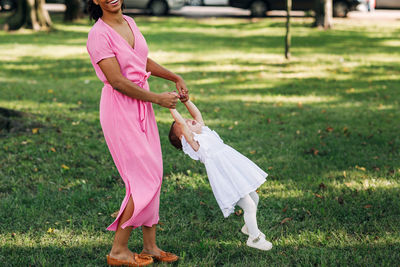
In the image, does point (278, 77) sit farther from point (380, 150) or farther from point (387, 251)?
point (387, 251)

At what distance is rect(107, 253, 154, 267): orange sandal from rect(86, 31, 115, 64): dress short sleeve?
135cm

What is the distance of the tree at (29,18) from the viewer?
18047 millimetres

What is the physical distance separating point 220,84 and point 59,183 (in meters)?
5.50

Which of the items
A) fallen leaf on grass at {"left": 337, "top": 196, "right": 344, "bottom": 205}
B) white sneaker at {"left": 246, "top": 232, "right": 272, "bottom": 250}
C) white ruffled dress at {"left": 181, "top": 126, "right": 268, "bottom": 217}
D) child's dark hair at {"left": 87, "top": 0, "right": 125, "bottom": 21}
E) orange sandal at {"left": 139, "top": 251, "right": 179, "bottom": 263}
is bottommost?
fallen leaf on grass at {"left": 337, "top": 196, "right": 344, "bottom": 205}

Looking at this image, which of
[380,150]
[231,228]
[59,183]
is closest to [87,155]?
[59,183]

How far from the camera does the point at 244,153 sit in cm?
602

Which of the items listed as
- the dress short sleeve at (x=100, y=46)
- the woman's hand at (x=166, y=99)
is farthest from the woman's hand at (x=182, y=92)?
the dress short sleeve at (x=100, y=46)

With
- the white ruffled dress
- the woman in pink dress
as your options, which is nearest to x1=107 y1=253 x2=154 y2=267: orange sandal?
the woman in pink dress

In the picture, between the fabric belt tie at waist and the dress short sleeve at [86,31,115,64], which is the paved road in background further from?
the dress short sleeve at [86,31,115,64]

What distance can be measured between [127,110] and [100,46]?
434 mm

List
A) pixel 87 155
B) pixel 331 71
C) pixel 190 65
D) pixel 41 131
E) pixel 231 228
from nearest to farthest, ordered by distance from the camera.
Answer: pixel 231 228
pixel 87 155
pixel 41 131
pixel 331 71
pixel 190 65

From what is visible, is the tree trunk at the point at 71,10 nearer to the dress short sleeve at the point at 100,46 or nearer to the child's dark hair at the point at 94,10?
the child's dark hair at the point at 94,10

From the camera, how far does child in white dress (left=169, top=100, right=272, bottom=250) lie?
3.28 m

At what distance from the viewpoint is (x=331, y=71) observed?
11.2m
